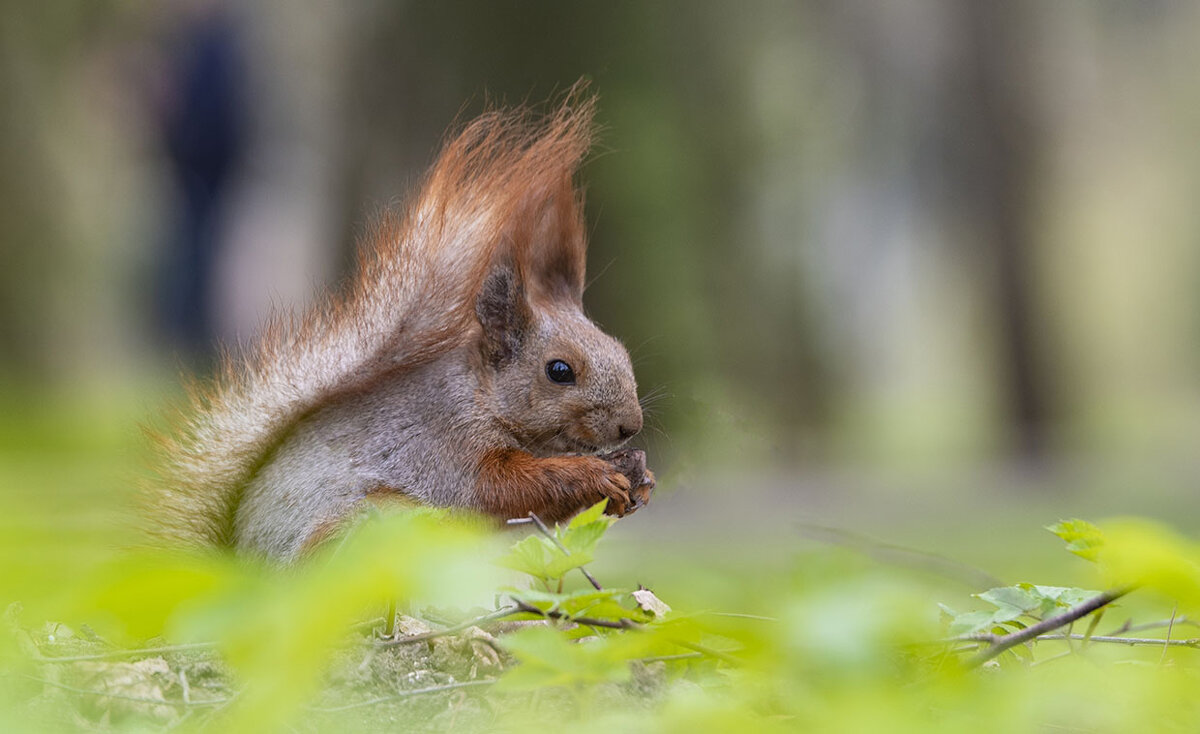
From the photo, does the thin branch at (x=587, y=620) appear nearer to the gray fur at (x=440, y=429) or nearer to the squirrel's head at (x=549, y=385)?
the gray fur at (x=440, y=429)

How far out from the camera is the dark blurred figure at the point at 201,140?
5.48 m

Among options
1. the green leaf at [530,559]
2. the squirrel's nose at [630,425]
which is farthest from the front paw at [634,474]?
the green leaf at [530,559]

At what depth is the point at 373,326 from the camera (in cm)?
164

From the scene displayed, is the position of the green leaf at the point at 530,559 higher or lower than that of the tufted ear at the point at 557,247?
lower

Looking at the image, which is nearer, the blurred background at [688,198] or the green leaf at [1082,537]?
the green leaf at [1082,537]

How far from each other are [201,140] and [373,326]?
169 inches

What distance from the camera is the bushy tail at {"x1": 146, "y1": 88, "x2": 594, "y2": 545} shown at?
1598 millimetres

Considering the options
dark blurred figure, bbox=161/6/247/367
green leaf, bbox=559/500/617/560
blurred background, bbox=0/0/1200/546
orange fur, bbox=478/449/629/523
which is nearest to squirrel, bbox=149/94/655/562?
orange fur, bbox=478/449/629/523

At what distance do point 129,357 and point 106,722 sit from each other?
7545mm

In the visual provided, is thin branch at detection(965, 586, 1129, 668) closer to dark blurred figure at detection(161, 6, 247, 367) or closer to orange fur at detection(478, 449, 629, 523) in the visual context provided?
orange fur at detection(478, 449, 629, 523)

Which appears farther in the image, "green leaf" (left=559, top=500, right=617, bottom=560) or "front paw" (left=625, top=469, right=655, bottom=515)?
"front paw" (left=625, top=469, right=655, bottom=515)

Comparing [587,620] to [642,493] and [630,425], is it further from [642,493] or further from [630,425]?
[630,425]

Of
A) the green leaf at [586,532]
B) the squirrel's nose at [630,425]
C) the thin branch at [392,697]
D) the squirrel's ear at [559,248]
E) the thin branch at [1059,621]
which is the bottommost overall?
the thin branch at [392,697]

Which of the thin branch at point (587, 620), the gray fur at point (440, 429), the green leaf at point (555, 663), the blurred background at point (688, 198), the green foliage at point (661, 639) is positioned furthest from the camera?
the blurred background at point (688, 198)
